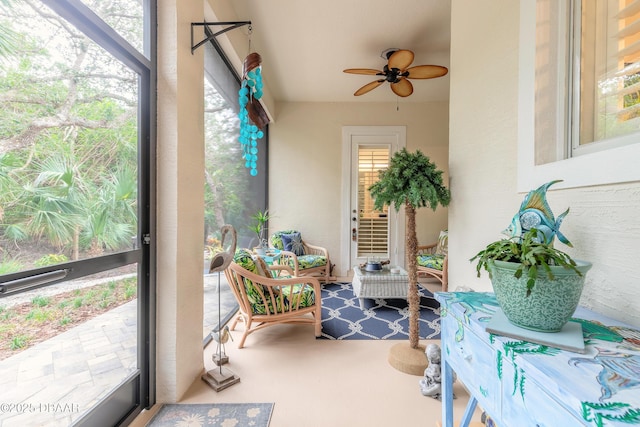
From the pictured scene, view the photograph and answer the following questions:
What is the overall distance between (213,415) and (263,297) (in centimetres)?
85

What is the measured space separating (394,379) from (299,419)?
2.36 feet

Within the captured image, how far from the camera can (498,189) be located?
139 cm

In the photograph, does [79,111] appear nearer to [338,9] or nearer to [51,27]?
[51,27]

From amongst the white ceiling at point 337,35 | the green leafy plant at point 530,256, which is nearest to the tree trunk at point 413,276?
the green leafy plant at point 530,256

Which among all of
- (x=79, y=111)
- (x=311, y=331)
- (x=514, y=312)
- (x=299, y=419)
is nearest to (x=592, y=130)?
(x=514, y=312)

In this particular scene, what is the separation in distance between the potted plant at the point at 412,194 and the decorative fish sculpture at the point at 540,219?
0.99 m

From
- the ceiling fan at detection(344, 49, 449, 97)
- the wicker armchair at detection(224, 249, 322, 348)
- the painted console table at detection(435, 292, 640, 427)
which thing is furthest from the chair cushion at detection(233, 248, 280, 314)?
the ceiling fan at detection(344, 49, 449, 97)

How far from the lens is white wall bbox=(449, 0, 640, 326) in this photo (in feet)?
2.70

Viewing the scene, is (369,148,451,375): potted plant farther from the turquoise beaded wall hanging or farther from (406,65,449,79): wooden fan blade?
(406,65,449,79): wooden fan blade

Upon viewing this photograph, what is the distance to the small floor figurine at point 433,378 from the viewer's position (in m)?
1.66

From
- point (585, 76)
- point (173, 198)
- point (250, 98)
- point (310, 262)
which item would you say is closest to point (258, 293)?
point (173, 198)

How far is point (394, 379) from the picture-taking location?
1.84m

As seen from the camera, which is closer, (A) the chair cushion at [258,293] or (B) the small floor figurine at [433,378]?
(B) the small floor figurine at [433,378]

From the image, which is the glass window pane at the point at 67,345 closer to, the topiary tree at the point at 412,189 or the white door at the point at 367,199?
the topiary tree at the point at 412,189
